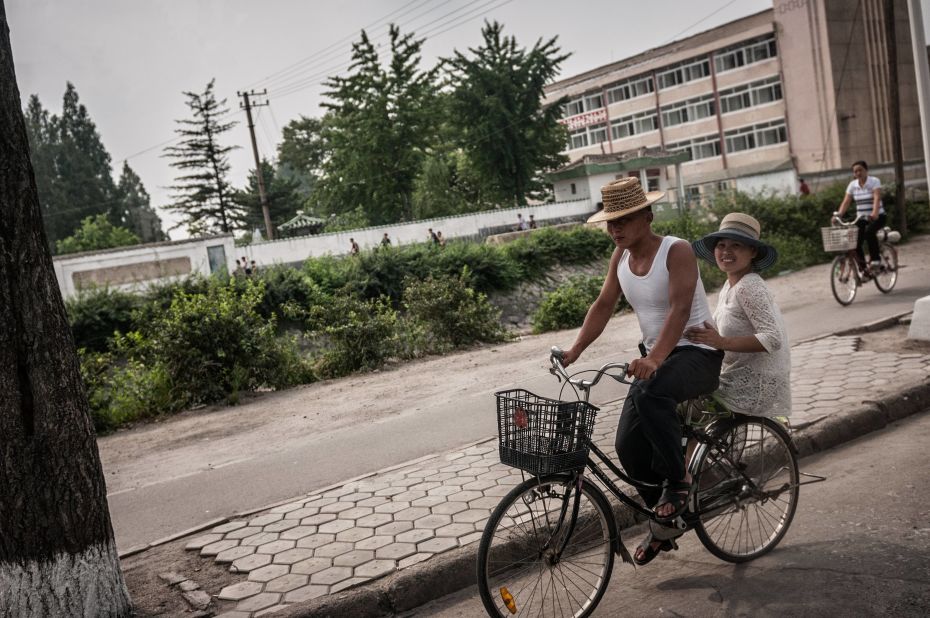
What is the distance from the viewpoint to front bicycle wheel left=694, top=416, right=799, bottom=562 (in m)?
4.33

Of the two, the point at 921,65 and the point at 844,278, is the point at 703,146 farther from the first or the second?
the point at 921,65

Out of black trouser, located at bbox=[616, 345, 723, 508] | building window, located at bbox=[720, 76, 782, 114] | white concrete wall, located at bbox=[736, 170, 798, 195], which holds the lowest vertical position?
black trouser, located at bbox=[616, 345, 723, 508]

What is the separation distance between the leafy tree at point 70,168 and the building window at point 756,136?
199 feet

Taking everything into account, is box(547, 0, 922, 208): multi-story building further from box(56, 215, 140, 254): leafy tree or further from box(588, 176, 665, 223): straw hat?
box(588, 176, 665, 223): straw hat

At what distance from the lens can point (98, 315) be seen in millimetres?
24141

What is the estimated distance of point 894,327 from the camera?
10594 mm

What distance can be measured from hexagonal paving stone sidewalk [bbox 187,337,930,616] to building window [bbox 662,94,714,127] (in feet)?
194

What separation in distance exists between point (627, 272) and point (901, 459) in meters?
2.97

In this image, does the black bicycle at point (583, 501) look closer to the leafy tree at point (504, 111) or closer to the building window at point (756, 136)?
the leafy tree at point (504, 111)

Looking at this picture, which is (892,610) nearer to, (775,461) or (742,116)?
(775,461)

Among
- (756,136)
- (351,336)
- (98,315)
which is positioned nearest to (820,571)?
(351,336)

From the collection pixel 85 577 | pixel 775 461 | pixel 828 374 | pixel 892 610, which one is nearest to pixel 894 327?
pixel 828 374

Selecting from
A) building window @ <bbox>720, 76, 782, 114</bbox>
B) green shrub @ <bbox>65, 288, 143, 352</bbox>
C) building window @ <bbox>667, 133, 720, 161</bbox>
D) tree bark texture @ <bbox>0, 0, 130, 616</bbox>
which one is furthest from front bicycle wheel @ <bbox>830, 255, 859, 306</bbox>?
building window @ <bbox>667, 133, 720, 161</bbox>

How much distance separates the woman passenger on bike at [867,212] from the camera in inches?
509
